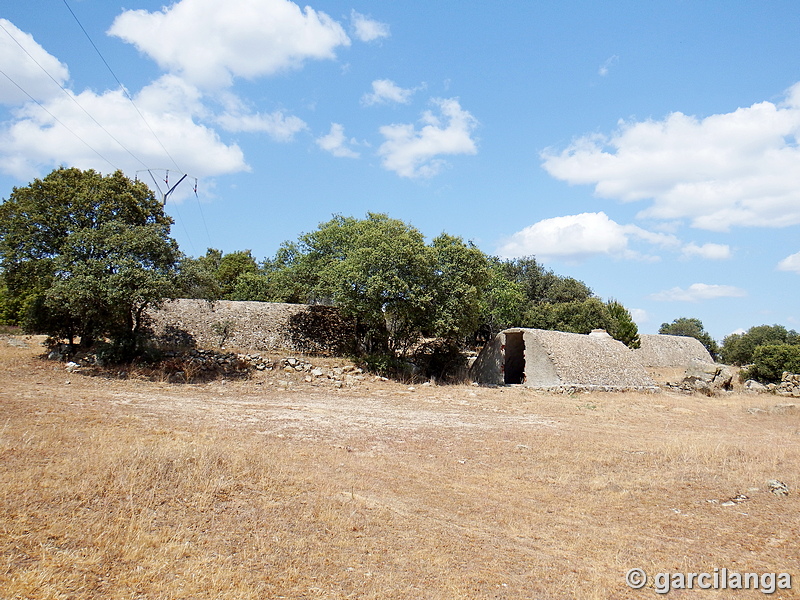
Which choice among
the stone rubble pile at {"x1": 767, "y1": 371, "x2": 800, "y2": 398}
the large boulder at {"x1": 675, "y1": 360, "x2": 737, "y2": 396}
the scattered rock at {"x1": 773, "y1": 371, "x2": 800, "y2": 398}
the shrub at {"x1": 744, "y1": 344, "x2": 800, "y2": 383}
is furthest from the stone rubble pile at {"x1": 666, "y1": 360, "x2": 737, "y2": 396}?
the shrub at {"x1": 744, "y1": 344, "x2": 800, "y2": 383}

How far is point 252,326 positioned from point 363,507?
894 inches

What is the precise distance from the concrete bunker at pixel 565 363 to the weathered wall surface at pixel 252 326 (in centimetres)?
865

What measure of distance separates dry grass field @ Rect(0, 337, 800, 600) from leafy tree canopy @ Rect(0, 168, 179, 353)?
6.77m

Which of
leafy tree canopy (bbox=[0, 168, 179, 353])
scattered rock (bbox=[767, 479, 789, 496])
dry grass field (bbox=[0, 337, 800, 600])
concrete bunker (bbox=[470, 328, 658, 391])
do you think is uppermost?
leafy tree canopy (bbox=[0, 168, 179, 353])

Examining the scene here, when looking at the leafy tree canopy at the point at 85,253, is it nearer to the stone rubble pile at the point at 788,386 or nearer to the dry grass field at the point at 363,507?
the dry grass field at the point at 363,507

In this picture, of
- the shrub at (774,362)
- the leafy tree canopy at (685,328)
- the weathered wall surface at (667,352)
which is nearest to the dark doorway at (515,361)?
the shrub at (774,362)

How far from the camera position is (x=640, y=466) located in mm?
10852

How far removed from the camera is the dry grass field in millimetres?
5582

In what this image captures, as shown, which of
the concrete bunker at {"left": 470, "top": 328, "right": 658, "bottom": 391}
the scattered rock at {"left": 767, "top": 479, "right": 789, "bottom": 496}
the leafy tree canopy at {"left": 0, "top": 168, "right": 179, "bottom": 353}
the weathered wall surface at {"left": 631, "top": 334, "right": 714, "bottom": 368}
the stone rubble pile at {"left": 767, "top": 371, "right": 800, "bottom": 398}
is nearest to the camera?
the scattered rock at {"left": 767, "top": 479, "right": 789, "bottom": 496}

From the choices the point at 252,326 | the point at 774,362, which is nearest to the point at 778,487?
the point at 252,326

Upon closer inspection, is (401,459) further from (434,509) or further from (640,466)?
(640,466)

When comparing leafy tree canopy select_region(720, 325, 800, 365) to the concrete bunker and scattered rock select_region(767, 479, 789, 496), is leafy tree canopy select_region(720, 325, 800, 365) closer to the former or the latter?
the concrete bunker

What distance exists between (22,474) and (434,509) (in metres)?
5.72

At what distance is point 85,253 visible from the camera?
2117 centimetres
